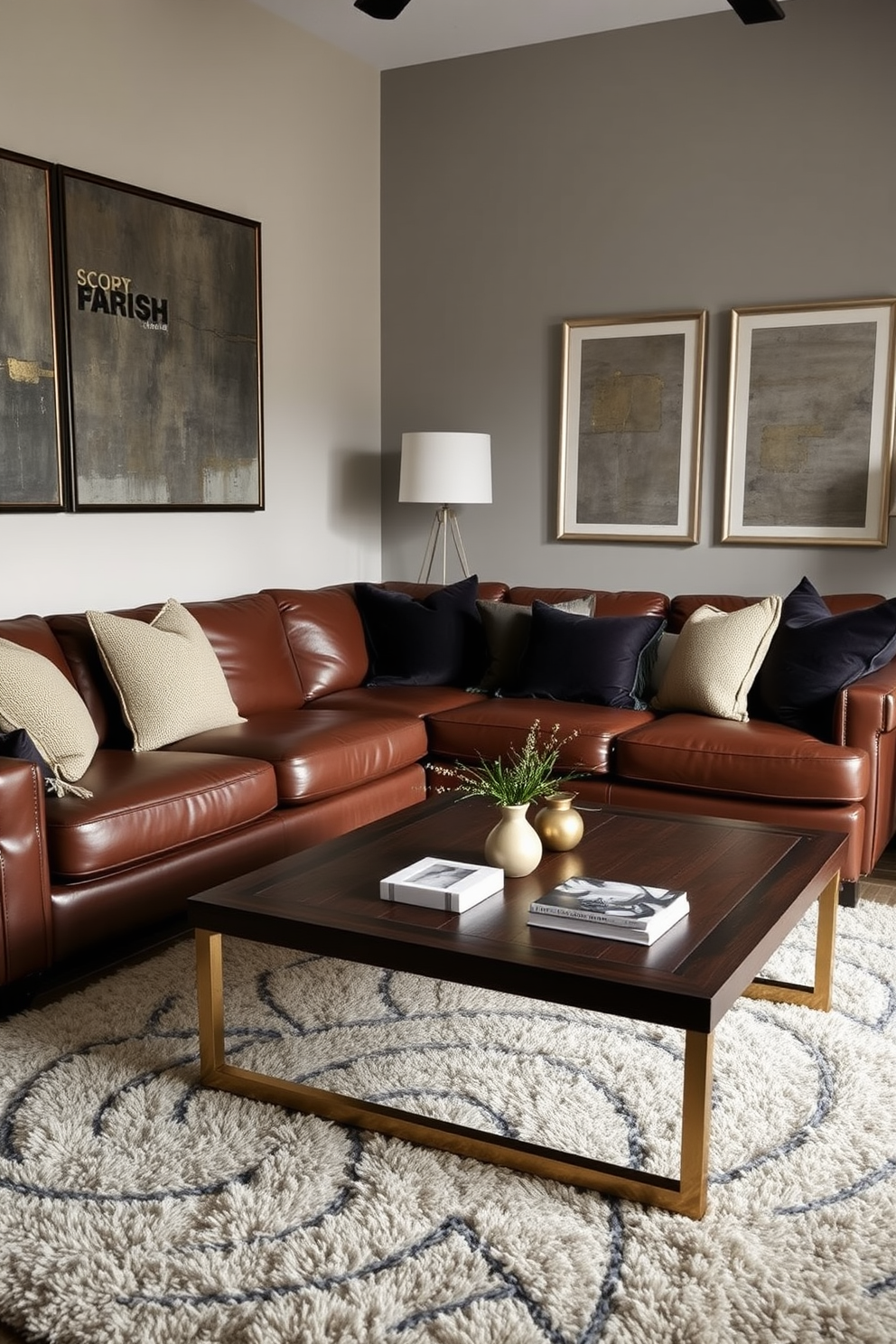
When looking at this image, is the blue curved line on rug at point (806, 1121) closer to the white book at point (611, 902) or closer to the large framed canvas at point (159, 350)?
the white book at point (611, 902)

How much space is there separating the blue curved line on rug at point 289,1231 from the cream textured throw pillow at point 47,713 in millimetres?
1345

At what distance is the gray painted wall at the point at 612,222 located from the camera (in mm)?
4918

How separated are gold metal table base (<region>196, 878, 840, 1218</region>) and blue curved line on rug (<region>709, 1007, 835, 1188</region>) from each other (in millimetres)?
136

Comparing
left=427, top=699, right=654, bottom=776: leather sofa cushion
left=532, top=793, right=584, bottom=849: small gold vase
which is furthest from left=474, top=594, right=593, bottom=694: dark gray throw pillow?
left=532, top=793, right=584, bottom=849: small gold vase

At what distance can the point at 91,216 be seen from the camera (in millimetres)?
4246

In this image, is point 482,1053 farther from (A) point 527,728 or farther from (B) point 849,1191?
(A) point 527,728

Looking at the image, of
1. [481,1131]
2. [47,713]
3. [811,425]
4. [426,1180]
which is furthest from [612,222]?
[426,1180]

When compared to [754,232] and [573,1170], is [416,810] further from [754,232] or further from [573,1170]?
[754,232]

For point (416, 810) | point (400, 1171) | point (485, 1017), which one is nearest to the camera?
point (400, 1171)

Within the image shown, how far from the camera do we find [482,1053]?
2.73 metres

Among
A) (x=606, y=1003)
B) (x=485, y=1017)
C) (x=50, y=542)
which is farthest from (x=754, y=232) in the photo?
(x=606, y=1003)

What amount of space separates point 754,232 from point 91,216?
263 centimetres

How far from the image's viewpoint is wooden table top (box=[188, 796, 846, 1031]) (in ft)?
7.06

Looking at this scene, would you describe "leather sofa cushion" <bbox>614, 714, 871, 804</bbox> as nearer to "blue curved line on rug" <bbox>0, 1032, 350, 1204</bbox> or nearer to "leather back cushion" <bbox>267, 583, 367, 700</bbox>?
"leather back cushion" <bbox>267, 583, 367, 700</bbox>
